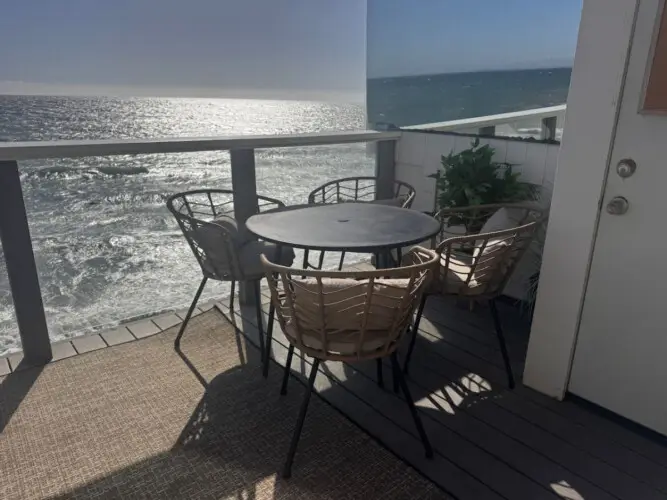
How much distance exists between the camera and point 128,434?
1739mm

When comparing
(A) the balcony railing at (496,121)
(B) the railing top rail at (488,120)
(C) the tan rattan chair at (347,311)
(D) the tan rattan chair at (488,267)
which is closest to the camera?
(C) the tan rattan chair at (347,311)

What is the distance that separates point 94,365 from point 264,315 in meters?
0.94

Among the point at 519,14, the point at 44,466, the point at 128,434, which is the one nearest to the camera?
the point at 44,466

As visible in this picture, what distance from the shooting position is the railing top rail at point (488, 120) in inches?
126

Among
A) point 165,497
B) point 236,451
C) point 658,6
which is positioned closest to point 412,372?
point 236,451

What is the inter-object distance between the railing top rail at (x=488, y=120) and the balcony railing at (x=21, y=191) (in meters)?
1.24

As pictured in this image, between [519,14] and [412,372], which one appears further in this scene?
[519,14]

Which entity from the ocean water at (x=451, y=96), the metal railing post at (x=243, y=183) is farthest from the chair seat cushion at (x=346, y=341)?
the ocean water at (x=451, y=96)

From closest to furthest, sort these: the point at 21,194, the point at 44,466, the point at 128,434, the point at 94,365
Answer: the point at 44,466, the point at 128,434, the point at 21,194, the point at 94,365

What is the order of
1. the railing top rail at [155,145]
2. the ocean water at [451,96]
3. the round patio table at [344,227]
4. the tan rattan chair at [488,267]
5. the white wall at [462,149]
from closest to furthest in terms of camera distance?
the round patio table at [344,227], the tan rattan chair at [488,267], the railing top rail at [155,145], the white wall at [462,149], the ocean water at [451,96]

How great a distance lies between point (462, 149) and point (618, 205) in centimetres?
137

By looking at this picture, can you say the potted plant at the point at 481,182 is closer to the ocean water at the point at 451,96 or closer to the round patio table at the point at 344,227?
the round patio table at the point at 344,227

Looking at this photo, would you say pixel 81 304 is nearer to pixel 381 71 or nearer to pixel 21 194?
pixel 21 194

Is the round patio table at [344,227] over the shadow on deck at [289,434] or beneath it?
over
